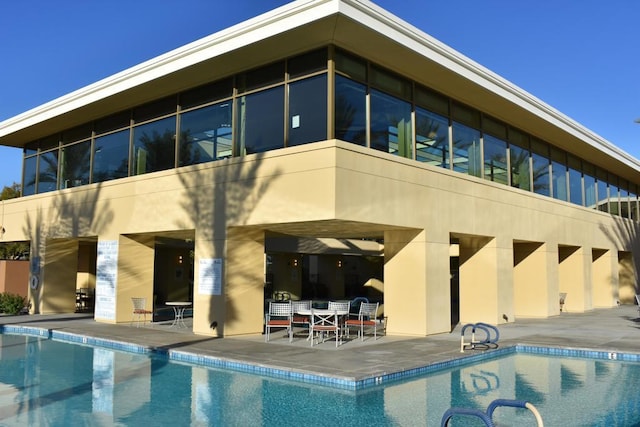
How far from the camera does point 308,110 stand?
13945 millimetres

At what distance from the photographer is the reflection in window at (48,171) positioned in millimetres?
22547

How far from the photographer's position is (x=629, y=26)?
1543 cm

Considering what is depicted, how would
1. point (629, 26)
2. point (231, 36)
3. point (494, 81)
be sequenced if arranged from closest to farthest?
point (231, 36), point (629, 26), point (494, 81)

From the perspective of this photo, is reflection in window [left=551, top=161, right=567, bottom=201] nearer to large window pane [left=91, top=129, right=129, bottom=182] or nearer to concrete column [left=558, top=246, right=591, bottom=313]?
concrete column [left=558, top=246, right=591, bottom=313]

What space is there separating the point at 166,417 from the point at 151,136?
12.1m

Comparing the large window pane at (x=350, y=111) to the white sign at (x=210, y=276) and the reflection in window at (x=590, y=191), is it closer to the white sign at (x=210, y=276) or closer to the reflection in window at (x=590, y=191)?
the white sign at (x=210, y=276)

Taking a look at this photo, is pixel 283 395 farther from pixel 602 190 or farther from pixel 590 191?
pixel 602 190

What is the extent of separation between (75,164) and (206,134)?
775 centimetres

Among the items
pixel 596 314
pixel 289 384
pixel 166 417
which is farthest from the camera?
pixel 596 314

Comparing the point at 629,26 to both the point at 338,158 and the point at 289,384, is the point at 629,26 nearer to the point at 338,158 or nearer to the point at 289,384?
the point at 338,158

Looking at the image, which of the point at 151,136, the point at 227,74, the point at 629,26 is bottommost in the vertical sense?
the point at 151,136

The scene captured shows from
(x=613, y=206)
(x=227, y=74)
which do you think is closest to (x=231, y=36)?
(x=227, y=74)

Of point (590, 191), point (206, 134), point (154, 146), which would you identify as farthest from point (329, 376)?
point (590, 191)

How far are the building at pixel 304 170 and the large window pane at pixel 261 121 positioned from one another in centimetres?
5
